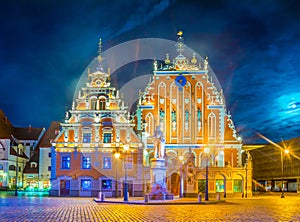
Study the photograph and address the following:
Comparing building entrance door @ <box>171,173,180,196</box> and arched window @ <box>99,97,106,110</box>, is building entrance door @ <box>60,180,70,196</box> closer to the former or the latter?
arched window @ <box>99,97,106,110</box>

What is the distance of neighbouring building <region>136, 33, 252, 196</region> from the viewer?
205 ft

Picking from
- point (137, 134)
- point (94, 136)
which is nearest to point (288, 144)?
point (137, 134)

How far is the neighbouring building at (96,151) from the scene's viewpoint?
56.6 m

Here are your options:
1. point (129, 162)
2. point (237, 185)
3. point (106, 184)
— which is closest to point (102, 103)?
point (129, 162)

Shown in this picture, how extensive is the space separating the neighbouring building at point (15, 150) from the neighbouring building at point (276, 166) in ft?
126

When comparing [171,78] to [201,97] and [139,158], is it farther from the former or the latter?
[139,158]

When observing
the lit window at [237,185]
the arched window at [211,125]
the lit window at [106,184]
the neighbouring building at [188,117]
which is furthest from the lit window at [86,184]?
the lit window at [237,185]

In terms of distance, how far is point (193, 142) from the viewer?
63.4 metres

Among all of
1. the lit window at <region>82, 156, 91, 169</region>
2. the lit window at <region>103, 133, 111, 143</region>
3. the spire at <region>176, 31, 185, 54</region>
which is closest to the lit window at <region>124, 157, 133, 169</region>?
the lit window at <region>103, 133, 111, 143</region>

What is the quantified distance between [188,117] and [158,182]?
2339 cm

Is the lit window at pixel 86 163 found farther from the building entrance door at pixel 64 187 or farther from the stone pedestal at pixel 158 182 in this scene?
the stone pedestal at pixel 158 182

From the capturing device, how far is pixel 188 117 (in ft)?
211

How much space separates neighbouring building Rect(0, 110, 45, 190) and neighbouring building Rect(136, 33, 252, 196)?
23.1 metres

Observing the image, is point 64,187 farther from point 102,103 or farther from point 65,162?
point 102,103
